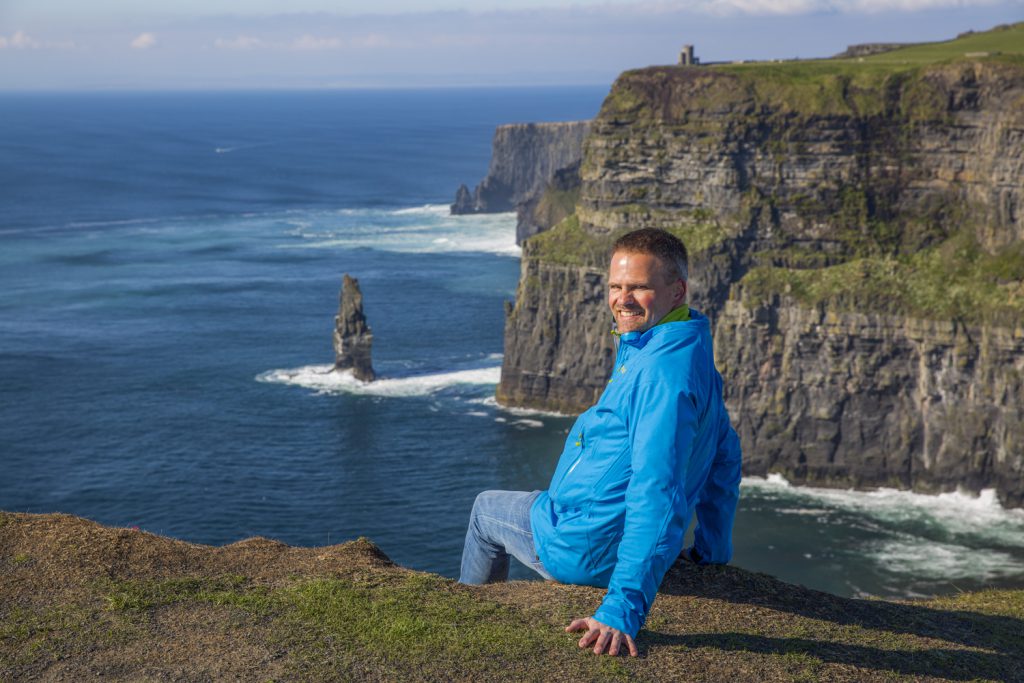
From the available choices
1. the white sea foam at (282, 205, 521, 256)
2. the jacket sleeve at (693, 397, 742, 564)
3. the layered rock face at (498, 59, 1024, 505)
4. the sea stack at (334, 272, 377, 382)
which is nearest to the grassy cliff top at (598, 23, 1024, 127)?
the layered rock face at (498, 59, 1024, 505)

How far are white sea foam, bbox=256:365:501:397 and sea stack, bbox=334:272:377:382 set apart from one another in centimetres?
108

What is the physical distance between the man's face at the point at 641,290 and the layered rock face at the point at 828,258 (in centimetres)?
6633

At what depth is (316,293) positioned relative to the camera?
130 m

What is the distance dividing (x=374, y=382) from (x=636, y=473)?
85.9 m

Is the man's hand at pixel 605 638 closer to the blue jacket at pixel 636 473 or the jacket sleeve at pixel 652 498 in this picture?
the blue jacket at pixel 636 473

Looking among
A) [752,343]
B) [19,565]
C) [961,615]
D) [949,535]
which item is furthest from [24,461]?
[961,615]

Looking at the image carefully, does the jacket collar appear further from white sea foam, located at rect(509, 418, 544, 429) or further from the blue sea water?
white sea foam, located at rect(509, 418, 544, 429)

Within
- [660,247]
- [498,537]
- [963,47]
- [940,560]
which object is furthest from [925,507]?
[660,247]

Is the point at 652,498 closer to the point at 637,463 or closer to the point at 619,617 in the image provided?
the point at 637,463

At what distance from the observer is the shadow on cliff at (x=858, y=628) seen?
43.7ft

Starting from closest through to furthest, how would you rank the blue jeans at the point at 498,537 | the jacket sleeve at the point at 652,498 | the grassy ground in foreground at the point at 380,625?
the jacket sleeve at the point at 652,498 → the grassy ground in foreground at the point at 380,625 → the blue jeans at the point at 498,537

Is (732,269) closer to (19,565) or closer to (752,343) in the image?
(752,343)

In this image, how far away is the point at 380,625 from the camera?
1384 cm

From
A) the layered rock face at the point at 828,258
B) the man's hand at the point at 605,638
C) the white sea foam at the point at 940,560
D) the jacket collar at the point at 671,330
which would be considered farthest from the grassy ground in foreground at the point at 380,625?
the layered rock face at the point at 828,258
